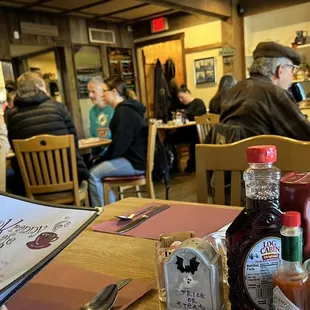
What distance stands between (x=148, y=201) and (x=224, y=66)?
5013mm

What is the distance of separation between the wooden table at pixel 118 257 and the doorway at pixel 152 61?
6029 millimetres

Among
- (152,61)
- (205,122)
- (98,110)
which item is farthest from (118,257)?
(152,61)

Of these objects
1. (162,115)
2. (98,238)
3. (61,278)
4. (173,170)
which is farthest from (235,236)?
(162,115)

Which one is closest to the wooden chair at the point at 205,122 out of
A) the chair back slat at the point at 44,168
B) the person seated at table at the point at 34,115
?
the person seated at table at the point at 34,115

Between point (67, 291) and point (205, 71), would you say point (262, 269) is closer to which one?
point (67, 291)

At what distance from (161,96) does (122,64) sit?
0.91 metres

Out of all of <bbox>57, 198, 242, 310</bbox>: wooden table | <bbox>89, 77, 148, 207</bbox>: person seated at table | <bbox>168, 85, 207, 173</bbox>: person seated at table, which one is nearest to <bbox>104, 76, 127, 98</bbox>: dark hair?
<bbox>89, 77, 148, 207</bbox>: person seated at table

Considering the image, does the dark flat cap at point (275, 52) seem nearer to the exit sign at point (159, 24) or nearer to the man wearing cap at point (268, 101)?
the man wearing cap at point (268, 101)

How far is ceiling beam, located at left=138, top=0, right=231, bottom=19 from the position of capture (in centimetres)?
475

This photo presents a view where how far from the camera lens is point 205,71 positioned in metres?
6.35

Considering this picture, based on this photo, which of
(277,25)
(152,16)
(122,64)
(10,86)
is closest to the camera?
(10,86)

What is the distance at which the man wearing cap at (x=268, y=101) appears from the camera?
6.12ft

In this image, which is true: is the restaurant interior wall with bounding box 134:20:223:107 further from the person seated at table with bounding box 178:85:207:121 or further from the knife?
the knife

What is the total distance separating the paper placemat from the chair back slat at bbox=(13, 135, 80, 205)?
140cm
